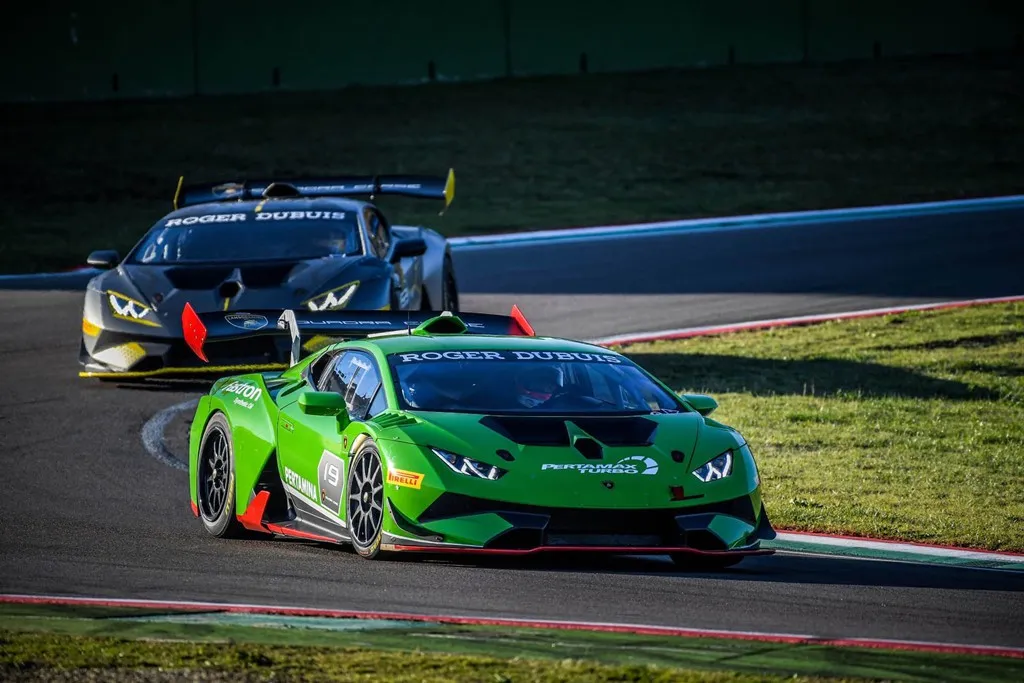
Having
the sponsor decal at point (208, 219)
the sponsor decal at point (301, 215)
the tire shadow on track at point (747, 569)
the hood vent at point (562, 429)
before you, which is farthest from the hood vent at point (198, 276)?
the hood vent at point (562, 429)

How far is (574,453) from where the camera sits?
8.87m

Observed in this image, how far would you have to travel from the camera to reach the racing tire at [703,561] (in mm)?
9000

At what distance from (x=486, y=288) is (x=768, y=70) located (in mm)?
18045

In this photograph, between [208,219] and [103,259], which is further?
[208,219]

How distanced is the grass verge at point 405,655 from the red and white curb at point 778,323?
10.2 meters

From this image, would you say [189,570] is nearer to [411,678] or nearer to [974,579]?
[411,678]

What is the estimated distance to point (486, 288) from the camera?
2048cm

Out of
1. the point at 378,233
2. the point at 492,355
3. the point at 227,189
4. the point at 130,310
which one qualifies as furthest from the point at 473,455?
the point at 227,189

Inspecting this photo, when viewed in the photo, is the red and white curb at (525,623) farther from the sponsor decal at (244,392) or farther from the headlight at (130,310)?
the headlight at (130,310)

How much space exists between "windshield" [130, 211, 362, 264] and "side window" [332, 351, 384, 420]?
503 centimetres

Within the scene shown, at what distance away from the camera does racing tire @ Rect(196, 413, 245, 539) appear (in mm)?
10188

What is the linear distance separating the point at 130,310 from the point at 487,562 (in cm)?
641

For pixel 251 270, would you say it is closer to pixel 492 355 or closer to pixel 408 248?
pixel 408 248

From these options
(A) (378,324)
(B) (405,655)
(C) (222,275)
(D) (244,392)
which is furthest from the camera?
(C) (222,275)
